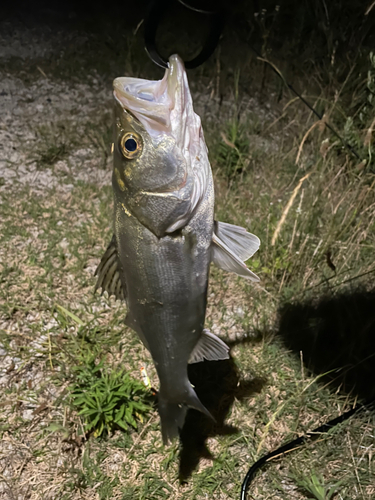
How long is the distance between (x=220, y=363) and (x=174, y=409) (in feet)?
2.67

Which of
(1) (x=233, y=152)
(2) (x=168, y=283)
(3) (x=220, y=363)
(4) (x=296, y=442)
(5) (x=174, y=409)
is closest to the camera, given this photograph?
(2) (x=168, y=283)

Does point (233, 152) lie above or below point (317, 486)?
above

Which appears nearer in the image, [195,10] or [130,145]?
[195,10]

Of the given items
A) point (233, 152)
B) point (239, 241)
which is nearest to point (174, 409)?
point (239, 241)

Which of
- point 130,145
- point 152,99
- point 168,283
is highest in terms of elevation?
point 152,99

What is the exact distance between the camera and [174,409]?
1.94m

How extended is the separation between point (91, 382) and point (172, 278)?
121 cm

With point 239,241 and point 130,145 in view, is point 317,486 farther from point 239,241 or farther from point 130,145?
point 130,145

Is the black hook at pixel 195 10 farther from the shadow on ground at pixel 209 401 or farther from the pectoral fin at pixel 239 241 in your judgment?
the shadow on ground at pixel 209 401

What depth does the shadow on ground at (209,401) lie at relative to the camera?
234 cm

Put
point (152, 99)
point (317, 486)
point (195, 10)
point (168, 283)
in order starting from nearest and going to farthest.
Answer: point (195, 10)
point (152, 99)
point (168, 283)
point (317, 486)

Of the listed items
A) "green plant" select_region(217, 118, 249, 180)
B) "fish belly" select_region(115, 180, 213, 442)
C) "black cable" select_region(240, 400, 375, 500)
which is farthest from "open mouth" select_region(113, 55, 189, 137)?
"green plant" select_region(217, 118, 249, 180)

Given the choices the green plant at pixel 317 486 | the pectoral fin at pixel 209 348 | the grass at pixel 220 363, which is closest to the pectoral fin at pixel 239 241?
the pectoral fin at pixel 209 348

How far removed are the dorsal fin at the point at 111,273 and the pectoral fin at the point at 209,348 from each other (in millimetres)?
437
